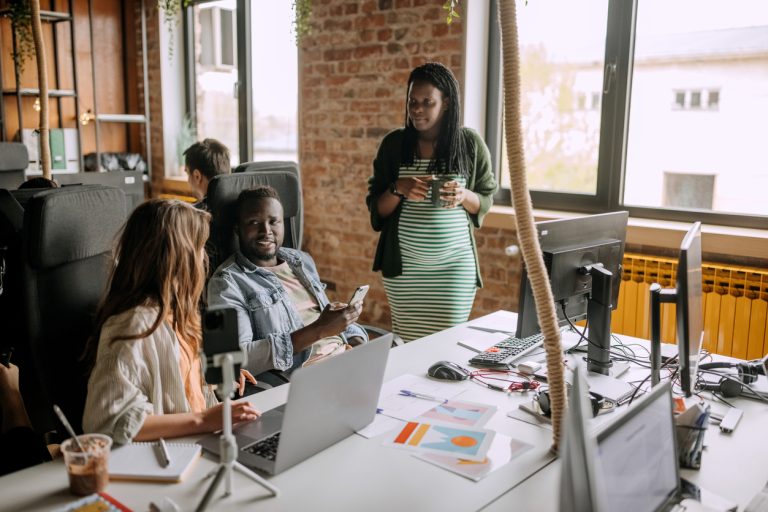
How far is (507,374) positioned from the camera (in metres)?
2.00

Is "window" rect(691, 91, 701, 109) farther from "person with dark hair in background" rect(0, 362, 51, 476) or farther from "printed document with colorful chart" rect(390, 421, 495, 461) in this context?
"person with dark hair in background" rect(0, 362, 51, 476)

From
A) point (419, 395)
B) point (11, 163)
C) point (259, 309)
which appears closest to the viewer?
point (419, 395)

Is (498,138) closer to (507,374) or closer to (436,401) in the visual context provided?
(507,374)

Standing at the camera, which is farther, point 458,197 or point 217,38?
point 217,38

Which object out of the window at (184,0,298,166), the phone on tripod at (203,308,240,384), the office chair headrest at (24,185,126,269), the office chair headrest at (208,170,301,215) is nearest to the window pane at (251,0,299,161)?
the window at (184,0,298,166)

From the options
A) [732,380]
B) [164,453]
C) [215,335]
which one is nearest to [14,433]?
[164,453]

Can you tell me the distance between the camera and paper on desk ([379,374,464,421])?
1.68 m

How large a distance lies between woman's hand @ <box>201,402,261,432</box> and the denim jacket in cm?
48

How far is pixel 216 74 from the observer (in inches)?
221

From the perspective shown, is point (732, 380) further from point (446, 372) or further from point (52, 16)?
point (52, 16)

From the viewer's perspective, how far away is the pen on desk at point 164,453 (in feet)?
4.49

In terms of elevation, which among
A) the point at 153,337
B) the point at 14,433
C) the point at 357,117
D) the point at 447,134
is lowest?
the point at 14,433

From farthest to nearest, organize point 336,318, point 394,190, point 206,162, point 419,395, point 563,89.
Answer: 1. point 563,89
2. point 206,162
3. point 394,190
4. point 336,318
5. point 419,395

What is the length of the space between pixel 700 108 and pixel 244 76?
10.6ft
